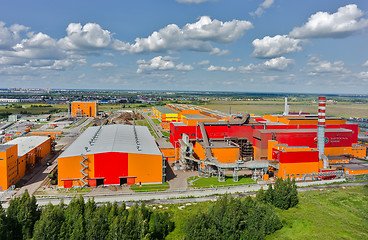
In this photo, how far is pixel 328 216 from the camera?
87.8 feet

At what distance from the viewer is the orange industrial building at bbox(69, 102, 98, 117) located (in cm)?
10881

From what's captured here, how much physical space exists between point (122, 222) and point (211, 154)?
20936 millimetres

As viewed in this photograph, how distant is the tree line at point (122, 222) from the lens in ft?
65.8

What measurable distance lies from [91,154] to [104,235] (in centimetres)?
1398

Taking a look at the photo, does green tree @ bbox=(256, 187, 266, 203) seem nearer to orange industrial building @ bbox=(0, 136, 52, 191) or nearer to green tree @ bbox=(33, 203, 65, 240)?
green tree @ bbox=(33, 203, 65, 240)

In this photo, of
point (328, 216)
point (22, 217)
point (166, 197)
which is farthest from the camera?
point (166, 197)

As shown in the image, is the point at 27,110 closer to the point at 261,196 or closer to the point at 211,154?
the point at 211,154

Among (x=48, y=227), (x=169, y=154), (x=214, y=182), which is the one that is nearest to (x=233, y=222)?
(x=214, y=182)

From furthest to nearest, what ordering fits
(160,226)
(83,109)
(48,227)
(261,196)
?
(83,109), (261,196), (160,226), (48,227)

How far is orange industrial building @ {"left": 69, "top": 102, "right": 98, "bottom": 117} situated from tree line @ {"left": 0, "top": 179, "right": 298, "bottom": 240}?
9111 centimetres

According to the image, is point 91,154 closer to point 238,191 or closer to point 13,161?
point 13,161

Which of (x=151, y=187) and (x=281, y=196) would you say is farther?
(x=151, y=187)

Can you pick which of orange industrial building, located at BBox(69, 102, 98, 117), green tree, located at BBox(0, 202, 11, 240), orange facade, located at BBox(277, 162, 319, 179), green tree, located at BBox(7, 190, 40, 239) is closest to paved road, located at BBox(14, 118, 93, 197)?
green tree, located at BBox(7, 190, 40, 239)

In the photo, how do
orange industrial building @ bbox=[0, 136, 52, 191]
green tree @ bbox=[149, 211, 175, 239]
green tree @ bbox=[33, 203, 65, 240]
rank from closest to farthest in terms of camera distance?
green tree @ bbox=[33, 203, 65, 240]
green tree @ bbox=[149, 211, 175, 239]
orange industrial building @ bbox=[0, 136, 52, 191]
